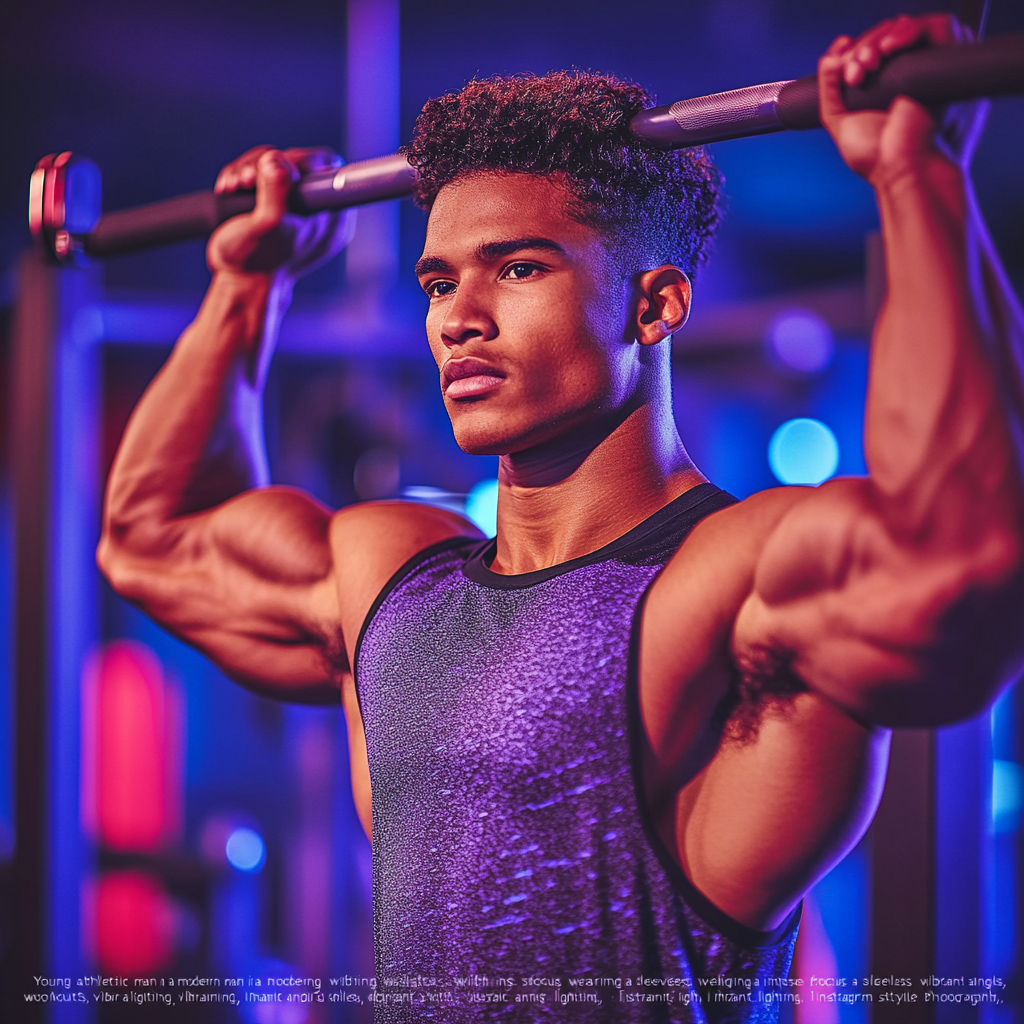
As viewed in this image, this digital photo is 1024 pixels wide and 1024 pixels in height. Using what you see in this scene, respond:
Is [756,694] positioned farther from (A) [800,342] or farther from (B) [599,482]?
(A) [800,342]

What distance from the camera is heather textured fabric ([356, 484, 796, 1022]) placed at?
1033 millimetres

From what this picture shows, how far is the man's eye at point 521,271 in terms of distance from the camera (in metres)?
1.13

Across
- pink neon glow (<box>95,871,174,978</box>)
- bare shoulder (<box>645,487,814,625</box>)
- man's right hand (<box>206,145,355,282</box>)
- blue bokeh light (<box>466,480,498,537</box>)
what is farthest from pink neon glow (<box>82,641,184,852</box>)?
bare shoulder (<box>645,487,814,625</box>)

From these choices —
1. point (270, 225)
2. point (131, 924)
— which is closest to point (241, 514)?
point (270, 225)

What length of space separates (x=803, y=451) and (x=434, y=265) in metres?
2.63

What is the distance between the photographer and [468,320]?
112cm

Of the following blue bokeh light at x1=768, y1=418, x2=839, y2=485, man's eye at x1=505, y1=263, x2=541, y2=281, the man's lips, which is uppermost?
blue bokeh light at x1=768, y1=418, x2=839, y2=485

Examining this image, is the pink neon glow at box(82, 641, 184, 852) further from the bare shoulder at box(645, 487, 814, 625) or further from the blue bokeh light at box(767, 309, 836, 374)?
the bare shoulder at box(645, 487, 814, 625)

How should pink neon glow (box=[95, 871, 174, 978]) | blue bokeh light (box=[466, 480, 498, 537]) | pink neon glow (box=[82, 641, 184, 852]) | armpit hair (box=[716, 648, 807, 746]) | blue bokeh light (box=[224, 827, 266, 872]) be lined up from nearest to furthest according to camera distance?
armpit hair (box=[716, 648, 807, 746]), blue bokeh light (box=[466, 480, 498, 537]), blue bokeh light (box=[224, 827, 266, 872]), pink neon glow (box=[95, 871, 174, 978]), pink neon glow (box=[82, 641, 184, 852])

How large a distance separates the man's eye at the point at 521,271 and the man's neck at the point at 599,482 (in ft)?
0.57

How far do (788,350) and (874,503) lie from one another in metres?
2.06

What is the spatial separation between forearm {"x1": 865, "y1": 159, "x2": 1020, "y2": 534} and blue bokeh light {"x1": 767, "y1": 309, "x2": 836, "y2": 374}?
3.63 feet

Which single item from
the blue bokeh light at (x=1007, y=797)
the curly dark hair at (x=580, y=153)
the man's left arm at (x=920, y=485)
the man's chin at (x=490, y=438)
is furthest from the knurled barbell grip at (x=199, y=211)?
the blue bokeh light at (x=1007, y=797)

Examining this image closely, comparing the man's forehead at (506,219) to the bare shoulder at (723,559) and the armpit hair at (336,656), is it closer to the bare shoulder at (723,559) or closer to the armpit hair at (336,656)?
the bare shoulder at (723,559)
